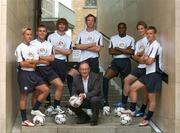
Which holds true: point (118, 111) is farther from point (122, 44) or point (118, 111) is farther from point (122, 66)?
point (122, 44)

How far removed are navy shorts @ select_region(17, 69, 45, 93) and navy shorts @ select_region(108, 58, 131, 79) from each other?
6.15 ft

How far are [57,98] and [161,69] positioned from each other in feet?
6.58

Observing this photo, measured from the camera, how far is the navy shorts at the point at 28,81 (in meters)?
7.84

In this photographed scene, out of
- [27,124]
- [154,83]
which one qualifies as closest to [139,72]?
[154,83]

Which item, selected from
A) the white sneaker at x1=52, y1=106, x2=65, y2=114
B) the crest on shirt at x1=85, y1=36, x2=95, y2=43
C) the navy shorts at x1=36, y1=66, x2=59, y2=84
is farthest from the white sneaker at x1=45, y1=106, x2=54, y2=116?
the crest on shirt at x1=85, y1=36, x2=95, y2=43

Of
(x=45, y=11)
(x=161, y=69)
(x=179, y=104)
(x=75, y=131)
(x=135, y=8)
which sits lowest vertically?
(x=75, y=131)

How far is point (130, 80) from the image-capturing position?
28.2 ft

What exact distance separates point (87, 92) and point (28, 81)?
42.0 inches

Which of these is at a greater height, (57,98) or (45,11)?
(45,11)

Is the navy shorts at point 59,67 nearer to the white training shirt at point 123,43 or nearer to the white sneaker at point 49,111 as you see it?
the white sneaker at point 49,111

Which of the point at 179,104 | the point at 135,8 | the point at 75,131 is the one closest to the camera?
the point at 179,104

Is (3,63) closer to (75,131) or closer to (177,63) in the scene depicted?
(75,131)

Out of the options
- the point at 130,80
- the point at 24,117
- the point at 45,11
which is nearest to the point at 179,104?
the point at 130,80

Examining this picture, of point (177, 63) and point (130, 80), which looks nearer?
point (177, 63)
